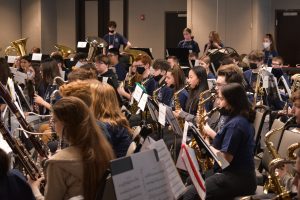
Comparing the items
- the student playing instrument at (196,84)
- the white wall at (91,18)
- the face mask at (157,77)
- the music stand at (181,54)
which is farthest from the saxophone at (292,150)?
the white wall at (91,18)

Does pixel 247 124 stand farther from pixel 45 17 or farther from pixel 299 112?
pixel 45 17

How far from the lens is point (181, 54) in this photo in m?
11.2

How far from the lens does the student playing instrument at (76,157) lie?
3047mm

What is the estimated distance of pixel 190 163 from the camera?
307 cm

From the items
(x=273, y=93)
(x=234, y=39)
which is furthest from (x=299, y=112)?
(x=234, y=39)

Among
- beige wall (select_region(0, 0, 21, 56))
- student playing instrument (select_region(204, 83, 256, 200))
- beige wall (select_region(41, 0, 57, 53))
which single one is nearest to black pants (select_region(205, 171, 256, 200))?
student playing instrument (select_region(204, 83, 256, 200))

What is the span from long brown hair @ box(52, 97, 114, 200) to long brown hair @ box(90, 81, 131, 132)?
3.16ft

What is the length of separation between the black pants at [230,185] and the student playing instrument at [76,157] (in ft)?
4.08

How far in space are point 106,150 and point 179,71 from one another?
432cm

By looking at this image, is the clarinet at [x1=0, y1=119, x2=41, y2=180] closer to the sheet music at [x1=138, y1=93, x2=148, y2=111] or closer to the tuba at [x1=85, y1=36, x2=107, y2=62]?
the sheet music at [x1=138, y1=93, x2=148, y2=111]

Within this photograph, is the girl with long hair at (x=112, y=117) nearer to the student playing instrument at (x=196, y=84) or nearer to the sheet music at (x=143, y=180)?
the sheet music at (x=143, y=180)

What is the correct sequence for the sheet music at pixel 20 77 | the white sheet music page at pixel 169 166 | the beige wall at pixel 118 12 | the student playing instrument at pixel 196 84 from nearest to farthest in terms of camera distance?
the white sheet music page at pixel 169 166
the student playing instrument at pixel 196 84
the sheet music at pixel 20 77
the beige wall at pixel 118 12

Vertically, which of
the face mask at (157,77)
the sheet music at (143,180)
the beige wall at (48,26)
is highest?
the beige wall at (48,26)

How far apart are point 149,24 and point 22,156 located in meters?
12.9
